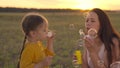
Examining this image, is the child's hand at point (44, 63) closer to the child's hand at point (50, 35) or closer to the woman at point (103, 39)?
the child's hand at point (50, 35)

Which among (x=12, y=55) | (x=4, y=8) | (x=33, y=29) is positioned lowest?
(x=4, y=8)

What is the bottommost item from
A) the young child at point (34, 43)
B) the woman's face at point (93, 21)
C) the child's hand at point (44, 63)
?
the child's hand at point (44, 63)

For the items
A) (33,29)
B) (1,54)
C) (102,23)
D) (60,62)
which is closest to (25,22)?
(33,29)

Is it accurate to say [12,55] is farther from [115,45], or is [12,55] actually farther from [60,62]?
[115,45]

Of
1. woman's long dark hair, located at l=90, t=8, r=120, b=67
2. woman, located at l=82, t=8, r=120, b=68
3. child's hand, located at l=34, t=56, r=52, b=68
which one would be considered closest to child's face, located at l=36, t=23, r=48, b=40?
child's hand, located at l=34, t=56, r=52, b=68

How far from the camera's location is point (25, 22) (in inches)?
172

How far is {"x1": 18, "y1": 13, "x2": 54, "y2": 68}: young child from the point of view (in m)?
4.32

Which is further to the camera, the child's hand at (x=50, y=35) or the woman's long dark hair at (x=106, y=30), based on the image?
the woman's long dark hair at (x=106, y=30)

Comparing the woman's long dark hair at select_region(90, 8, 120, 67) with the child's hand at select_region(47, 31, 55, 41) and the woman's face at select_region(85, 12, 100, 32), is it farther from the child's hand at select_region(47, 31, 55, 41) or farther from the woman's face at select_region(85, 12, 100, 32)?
the child's hand at select_region(47, 31, 55, 41)

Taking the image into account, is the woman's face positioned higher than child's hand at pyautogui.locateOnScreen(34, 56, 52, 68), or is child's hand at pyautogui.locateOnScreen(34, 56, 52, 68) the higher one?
the woman's face

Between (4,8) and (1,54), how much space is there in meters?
57.4

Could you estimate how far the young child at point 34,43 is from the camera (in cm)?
432

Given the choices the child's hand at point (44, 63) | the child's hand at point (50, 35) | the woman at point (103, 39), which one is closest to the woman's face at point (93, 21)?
the woman at point (103, 39)

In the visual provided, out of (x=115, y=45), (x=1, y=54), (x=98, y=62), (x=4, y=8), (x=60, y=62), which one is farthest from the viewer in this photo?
(x=4, y=8)
